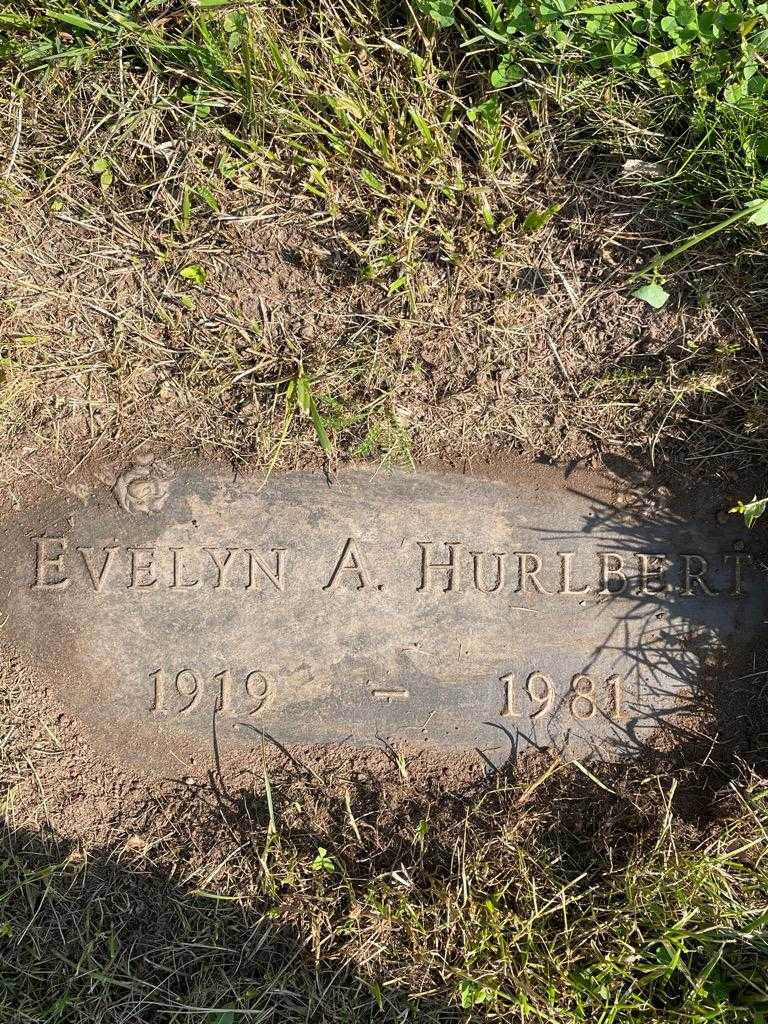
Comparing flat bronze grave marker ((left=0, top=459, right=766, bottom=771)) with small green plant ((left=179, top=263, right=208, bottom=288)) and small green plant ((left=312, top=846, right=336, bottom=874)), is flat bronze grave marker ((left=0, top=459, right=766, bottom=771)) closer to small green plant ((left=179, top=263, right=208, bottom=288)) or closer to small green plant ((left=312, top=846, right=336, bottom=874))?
small green plant ((left=312, top=846, right=336, bottom=874))

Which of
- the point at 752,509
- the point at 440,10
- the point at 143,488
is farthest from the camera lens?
the point at 143,488

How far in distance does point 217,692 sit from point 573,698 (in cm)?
122

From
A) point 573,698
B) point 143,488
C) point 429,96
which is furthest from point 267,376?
point 573,698

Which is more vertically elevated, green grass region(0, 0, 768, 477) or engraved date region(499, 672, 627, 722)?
green grass region(0, 0, 768, 477)

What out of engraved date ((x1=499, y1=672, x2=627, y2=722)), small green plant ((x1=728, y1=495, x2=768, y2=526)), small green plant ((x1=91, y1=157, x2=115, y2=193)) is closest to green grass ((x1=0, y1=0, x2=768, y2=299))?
small green plant ((x1=91, y1=157, x2=115, y2=193))

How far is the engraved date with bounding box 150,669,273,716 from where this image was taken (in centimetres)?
227

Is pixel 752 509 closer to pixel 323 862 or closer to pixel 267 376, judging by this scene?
pixel 267 376

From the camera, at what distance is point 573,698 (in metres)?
2.28

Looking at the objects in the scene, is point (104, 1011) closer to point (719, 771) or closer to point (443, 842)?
point (443, 842)

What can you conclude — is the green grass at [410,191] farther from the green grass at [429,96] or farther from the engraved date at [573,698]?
the engraved date at [573,698]


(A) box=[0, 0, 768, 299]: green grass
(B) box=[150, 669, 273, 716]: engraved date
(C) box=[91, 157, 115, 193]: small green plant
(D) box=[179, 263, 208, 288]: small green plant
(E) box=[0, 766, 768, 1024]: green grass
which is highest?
(A) box=[0, 0, 768, 299]: green grass

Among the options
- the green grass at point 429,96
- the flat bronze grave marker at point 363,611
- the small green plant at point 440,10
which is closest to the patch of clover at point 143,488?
the flat bronze grave marker at point 363,611

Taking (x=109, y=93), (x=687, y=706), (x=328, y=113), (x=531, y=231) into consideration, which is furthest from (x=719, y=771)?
(x=109, y=93)

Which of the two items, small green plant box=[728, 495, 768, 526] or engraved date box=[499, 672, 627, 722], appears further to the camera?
engraved date box=[499, 672, 627, 722]
